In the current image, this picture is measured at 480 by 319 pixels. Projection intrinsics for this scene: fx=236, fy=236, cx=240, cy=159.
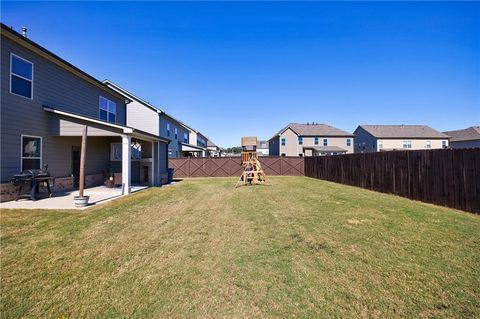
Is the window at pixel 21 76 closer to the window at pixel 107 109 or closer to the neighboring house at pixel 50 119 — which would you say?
the neighboring house at pixel 50 119

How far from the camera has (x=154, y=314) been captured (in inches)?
99.0

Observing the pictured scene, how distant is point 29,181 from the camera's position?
8586 mm

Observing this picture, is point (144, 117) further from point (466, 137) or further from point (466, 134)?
point (466, 134)

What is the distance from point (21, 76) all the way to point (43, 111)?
1537 mm

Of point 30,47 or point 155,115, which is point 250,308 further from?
point 155,115

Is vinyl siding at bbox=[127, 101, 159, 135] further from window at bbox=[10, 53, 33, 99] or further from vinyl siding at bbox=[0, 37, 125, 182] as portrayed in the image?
window at bbox=[10, 53, 33, 99]

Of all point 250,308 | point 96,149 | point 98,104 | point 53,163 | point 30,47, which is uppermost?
point 30,47

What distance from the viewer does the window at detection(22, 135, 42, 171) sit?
930 cm

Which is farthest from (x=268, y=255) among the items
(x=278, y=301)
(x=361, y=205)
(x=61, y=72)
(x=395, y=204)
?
(x=61, y=72)

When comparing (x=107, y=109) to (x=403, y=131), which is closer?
(x=107, y=109)

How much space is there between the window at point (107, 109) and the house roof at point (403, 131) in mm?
42523

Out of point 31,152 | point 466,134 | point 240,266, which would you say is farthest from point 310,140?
point 240,266

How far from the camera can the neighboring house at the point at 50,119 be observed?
859 centimetres

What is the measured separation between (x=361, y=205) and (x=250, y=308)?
687 cm
